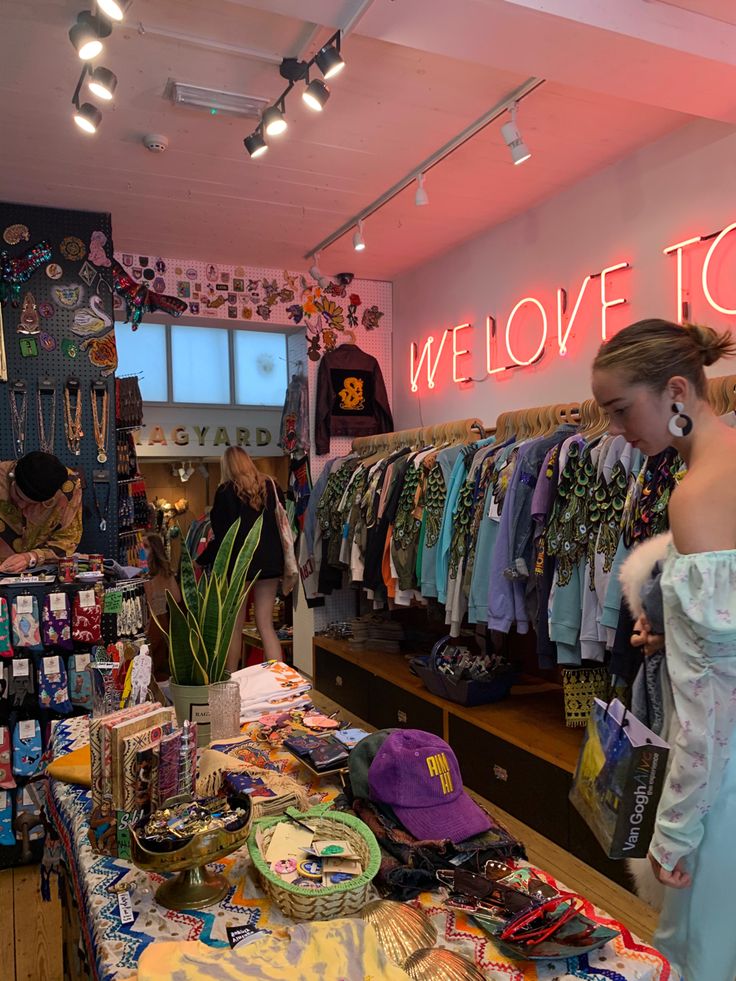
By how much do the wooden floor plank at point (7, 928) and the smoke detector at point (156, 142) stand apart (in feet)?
10.7

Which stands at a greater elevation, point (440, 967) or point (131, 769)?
point (131, 769)

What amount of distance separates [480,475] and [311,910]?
2.88 metres

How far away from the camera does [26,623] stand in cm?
291

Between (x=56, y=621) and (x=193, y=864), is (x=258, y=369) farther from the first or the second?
(x=193, y=864)

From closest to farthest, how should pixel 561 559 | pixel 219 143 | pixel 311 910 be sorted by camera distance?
pixel 311 910, pixel 561 559, pixel 219 143

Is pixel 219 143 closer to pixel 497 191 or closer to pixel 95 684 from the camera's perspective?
pixel 497 191

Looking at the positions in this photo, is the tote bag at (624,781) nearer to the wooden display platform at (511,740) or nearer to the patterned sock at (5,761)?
the wooden display platform at (511,740)

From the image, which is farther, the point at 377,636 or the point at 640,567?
the point at 377,636

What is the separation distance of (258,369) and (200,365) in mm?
653

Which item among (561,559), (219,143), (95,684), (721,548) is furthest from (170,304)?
(721,548)

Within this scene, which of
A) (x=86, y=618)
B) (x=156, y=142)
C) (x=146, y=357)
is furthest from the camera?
(x=146, y=357)

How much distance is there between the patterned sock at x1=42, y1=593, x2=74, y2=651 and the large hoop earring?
7.83 ft

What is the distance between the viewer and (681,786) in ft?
4.58

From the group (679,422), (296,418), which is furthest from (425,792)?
(296,418)
